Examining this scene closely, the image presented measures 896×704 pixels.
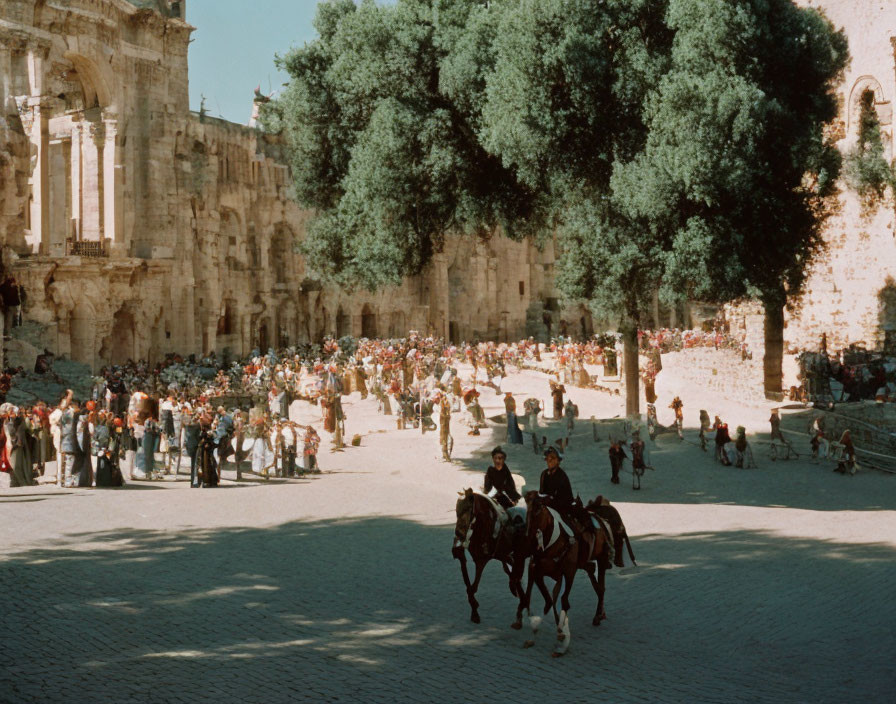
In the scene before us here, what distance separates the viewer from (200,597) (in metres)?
9.79

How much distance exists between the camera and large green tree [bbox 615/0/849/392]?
53.0ft

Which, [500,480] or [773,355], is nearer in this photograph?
[500,480]

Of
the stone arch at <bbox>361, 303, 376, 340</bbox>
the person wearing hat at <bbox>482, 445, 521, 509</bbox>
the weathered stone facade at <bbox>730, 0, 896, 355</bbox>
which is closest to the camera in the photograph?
the person wearing hat at <bbox>482, 445, 521, 509</bbox>

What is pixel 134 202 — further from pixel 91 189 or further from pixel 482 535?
pixel 482 535

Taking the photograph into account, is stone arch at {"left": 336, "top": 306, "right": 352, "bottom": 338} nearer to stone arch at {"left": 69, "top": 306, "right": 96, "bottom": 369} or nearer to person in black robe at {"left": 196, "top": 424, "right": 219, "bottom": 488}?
stone arch at {"left": 69, "top": 306, "right": 96, "bottom": 369}

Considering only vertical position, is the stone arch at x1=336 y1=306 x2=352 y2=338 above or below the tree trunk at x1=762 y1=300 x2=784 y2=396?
above

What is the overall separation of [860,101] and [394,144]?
21436 millimetres

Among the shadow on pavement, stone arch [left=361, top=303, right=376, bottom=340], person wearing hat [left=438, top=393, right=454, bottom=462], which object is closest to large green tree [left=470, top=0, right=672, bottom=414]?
the shadow on pavement

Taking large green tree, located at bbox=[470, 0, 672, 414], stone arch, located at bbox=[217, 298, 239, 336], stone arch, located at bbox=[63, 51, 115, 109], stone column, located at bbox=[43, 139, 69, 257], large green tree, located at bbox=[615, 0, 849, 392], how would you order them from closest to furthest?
1. large green tree, located at bbox=[615, 0, 849, 392]
2. large green tree, located at bbox=[470, 0, 672, 414]
3. stone column, located at bbox=[43, 139, 69, 257]
4. stone arch, located at bbox=[63, 51, 115, 109]
5. stone arch, located at bbox=[217, 298, 239, 336]

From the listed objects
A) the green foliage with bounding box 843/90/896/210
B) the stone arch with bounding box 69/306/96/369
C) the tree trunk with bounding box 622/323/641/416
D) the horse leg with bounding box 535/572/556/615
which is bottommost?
the horse leg with bounding box 535/572/556/615

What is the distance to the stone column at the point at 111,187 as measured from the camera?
123 ft

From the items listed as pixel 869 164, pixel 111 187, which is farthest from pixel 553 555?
pixel 111 187

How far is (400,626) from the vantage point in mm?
8961

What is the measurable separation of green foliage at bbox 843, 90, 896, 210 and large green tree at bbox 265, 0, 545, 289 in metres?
16.7
